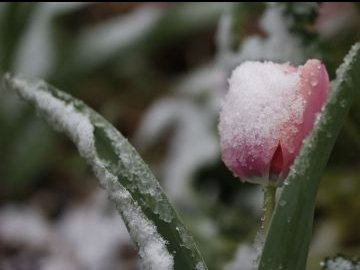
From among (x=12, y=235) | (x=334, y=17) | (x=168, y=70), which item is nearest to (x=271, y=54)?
(x=334, y=17)

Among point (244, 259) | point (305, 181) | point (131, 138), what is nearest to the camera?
point (305, 181)

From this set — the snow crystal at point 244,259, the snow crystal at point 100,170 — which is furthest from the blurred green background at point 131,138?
the snow crystal at point 100,170

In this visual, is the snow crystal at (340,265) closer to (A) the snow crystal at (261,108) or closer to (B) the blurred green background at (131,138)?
(A) the snow crystal at (261,108)

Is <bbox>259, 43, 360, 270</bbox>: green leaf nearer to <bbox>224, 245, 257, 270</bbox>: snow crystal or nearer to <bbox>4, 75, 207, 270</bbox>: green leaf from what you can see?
<bbox>4, 75, 207, 270</bbox>: green leaf

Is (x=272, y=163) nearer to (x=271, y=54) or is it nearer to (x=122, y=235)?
(x=271, y=54)

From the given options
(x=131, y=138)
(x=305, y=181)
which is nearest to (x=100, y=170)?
(x=305, y=181)

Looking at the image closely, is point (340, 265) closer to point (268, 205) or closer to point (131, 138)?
point (268, 205)
